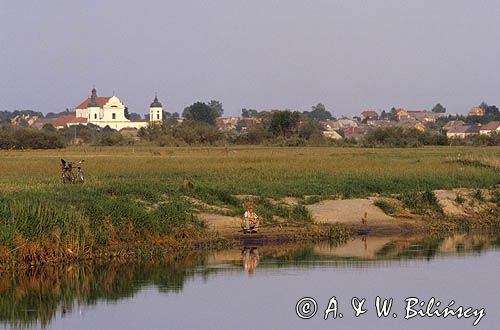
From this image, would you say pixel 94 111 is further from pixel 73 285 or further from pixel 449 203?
pixel 73 285

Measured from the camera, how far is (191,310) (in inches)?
701

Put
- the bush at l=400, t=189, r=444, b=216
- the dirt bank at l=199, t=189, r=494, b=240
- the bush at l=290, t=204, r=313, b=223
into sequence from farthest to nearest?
1. the bush at l=400, t=189, r=444, b=216
2. the bush at l=290, t=204, r=313, b=223
3. the dirt bank at l=199, t=189, r=494, b=240

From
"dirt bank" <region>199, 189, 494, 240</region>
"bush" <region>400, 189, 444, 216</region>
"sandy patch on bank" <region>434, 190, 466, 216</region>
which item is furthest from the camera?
"sandy patch on bank" <region>434, 190, 466, 216</region>

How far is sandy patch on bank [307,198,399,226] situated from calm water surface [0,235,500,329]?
12.1 feet

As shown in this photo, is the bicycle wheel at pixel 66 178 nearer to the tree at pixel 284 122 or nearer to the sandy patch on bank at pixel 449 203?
the sandy patch on bank at pixel 449 203

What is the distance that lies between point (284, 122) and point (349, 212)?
67.8 m

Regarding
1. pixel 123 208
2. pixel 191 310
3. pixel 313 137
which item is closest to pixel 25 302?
pixel 191 310

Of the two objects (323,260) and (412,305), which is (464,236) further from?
(412,305)

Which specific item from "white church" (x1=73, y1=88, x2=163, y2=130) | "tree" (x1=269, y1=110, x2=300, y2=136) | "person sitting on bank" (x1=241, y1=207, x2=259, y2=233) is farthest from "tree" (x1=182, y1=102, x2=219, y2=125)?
"person sitting on bank" (x1=241, y1=207, x2=259, y2=233)

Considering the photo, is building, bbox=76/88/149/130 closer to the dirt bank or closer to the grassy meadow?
the grassy meadow

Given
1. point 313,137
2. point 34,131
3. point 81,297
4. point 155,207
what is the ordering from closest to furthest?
point 81,297 → point 155,207 → point 34,131 → point 313,137

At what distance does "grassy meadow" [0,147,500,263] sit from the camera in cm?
2112

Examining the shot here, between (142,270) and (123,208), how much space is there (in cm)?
214

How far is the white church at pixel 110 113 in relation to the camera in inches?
6264
